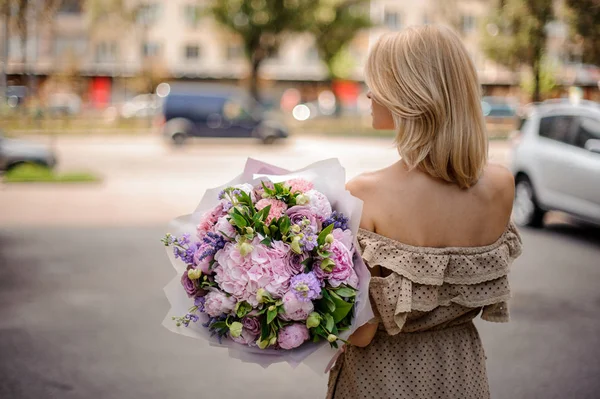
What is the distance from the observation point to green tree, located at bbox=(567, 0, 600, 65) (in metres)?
17.9

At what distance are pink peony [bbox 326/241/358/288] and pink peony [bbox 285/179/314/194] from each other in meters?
0.18

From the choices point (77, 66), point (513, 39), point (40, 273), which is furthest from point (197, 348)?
point (77, 66)

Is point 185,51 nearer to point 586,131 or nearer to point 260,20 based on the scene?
point 260,20

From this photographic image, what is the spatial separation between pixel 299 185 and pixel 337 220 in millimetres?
138

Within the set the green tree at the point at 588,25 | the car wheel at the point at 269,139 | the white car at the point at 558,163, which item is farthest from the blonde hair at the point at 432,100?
the car wheel at the point at 269,139

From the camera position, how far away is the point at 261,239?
2.04 m

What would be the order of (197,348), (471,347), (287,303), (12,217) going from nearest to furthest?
(287,303), (471,347), (197,348), (12,217)

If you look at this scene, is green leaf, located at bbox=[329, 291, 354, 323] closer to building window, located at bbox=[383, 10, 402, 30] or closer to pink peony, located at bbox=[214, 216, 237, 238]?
pink peony, located at bbox=[214, 216, 237, 238]

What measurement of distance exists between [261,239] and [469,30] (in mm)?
66734

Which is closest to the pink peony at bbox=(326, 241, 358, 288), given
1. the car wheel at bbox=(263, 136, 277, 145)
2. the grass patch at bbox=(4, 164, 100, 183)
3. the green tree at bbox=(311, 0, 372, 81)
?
the grass patch at bbox=(4, 164, 100, 183)

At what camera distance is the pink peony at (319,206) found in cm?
206

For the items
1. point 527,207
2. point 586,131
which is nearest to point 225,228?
point 586,131

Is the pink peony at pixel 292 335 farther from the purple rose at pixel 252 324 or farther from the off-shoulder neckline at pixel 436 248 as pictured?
the off-shoulder neckline at pixel 436 248

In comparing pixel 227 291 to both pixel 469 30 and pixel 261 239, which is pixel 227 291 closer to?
pixel 261 239
